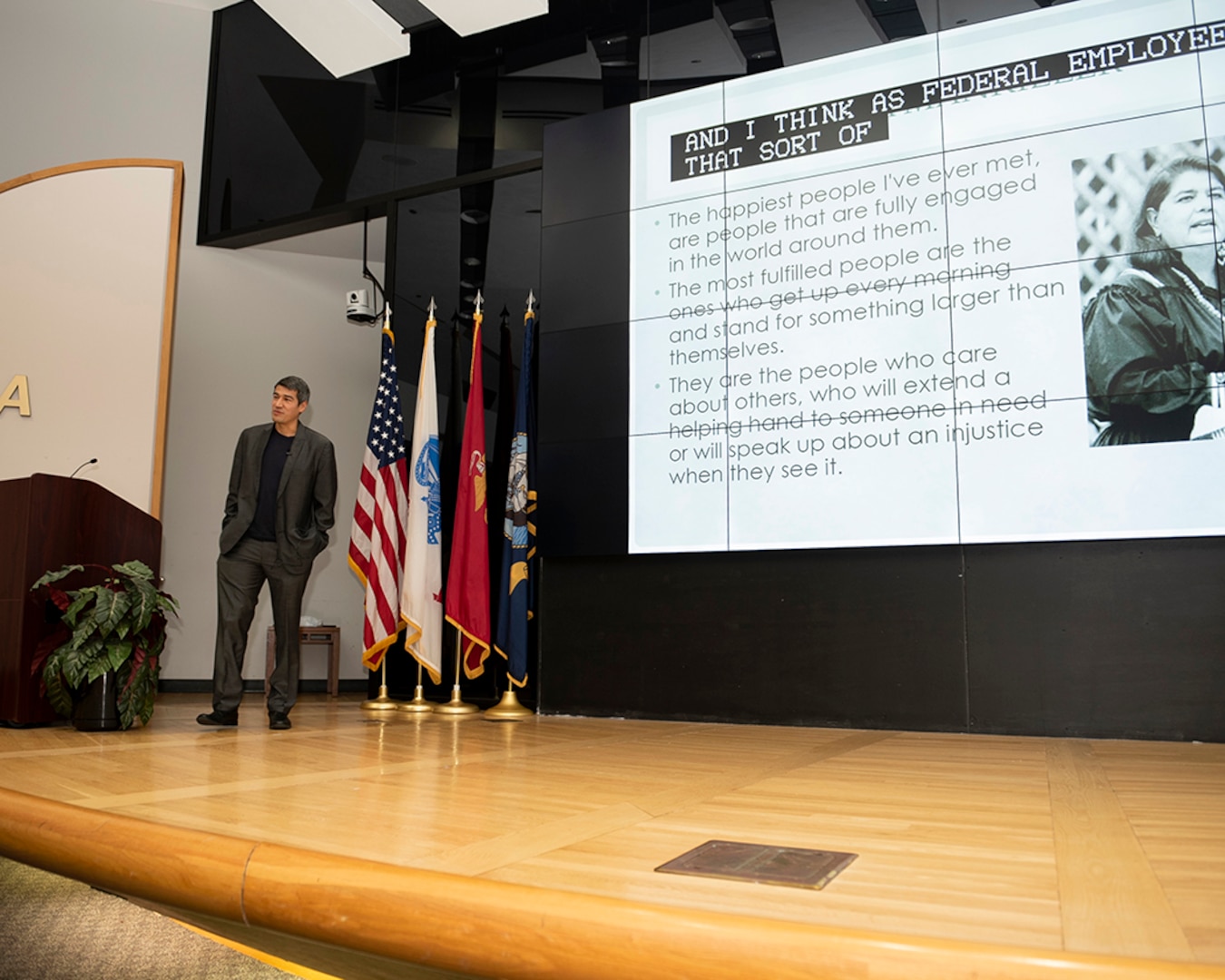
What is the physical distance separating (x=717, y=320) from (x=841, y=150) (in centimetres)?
89

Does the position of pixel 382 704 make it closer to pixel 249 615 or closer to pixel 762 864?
pixel 249 615

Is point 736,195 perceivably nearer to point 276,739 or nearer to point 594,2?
point 594,2

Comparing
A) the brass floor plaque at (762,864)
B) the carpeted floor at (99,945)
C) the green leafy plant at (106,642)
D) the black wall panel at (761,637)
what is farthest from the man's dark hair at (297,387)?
the brass floor plaque at (762,864)

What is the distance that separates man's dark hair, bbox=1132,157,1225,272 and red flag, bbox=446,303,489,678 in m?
2.99

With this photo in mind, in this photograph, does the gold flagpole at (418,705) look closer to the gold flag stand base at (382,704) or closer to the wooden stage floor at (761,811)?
the gold flag stand base at (382,704)

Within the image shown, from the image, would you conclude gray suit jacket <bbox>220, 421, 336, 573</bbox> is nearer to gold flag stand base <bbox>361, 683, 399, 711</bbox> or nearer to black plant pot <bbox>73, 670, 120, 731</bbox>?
black plant pot <bbox>73, 670, 120, 731</bbox>

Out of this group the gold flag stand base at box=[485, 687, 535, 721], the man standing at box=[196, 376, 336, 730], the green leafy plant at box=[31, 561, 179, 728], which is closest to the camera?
the green leafy plant at box=[31, 561, 179, 728]

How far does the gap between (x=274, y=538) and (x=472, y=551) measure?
1054 mm

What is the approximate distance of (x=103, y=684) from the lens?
12.5 ft

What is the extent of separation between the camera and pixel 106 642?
3.80 meters

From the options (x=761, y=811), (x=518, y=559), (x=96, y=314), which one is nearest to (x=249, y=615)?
(x=518, y=559)

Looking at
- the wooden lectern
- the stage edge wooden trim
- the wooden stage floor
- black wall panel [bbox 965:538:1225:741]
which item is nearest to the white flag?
the wooden stage floor

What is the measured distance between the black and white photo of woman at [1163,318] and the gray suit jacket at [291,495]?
9.99 feet

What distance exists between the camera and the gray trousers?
13.0ft
